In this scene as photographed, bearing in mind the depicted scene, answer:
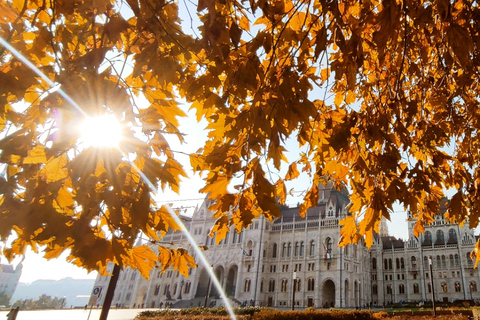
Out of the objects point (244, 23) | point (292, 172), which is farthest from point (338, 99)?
point (244, 23)

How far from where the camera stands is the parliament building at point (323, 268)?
37.5m

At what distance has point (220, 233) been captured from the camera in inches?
87.5

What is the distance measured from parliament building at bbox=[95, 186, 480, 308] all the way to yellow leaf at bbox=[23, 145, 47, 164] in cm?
3747

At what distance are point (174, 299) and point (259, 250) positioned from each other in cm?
1493

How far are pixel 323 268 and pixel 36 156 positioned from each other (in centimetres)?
4032

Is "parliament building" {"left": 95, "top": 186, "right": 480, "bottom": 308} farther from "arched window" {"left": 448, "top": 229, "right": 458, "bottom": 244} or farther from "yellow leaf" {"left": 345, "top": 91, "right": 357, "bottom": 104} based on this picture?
"yellow leaf" {"left": 345, "top": 91, "right": 357, "bottom": 104}

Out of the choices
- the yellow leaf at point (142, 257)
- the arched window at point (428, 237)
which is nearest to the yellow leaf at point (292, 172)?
the yellow leaf at point (142, 257)

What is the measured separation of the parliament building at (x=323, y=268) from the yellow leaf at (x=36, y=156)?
37.5 meters

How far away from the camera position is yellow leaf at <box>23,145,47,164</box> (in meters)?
1.77

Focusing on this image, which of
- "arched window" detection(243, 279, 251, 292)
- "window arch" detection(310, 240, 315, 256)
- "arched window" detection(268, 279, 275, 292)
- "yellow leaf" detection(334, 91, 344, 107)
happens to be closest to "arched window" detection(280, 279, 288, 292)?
"arched window" detection(268, 279, 275, 292)

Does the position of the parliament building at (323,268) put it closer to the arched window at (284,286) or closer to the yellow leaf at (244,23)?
the arched window at (284,286)

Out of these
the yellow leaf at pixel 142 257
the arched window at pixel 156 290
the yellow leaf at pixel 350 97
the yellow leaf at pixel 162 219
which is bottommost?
the arched window at pixel 156 290

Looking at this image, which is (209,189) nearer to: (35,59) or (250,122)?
(250,122)

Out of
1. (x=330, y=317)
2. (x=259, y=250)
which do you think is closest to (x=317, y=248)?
(x=259, y=250)
